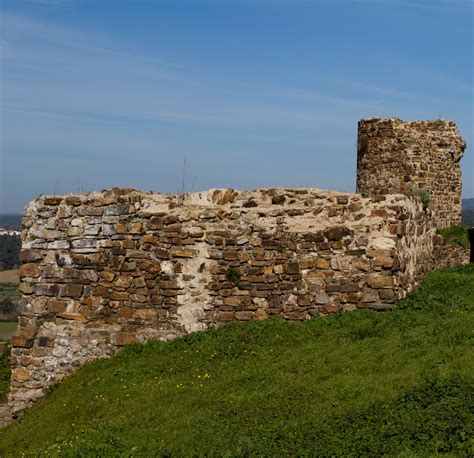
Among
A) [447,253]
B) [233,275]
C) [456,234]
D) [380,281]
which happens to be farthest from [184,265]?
[456,234]

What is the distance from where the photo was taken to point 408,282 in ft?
36.3

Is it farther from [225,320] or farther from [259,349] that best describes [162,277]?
[259,349]

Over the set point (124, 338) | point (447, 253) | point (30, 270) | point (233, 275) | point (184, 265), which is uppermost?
point (447, 253)

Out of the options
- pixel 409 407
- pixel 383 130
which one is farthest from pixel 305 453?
pixel 383 130

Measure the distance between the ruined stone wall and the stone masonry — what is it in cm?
2

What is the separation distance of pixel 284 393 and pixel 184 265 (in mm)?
3694

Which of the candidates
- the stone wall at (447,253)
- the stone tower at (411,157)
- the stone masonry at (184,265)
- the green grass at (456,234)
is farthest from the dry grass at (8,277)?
the stone masonry at (184,265)

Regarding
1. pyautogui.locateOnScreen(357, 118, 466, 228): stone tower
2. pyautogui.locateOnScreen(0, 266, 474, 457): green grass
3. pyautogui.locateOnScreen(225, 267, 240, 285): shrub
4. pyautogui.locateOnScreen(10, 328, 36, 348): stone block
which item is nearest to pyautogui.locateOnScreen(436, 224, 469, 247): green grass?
pyautogui.locateOnScreen(357, 118, 466, 228): stone tower

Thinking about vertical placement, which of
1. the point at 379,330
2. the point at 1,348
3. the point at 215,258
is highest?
the point at 215,258

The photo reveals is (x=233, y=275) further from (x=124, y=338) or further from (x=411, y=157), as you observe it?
(x=411, y=157)

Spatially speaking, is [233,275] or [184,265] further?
[184,265]

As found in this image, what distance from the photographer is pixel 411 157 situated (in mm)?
19906

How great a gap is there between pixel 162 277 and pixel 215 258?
0.90m

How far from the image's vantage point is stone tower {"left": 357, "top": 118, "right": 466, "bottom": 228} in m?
19.9
